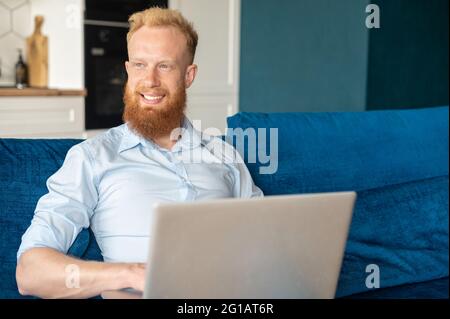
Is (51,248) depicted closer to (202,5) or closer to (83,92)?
(83,92)

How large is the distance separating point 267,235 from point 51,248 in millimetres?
581

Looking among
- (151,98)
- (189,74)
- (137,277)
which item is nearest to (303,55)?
(189,74)

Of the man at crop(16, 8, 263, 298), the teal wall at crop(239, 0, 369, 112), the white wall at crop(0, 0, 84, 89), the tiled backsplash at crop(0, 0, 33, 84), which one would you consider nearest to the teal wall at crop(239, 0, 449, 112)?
the teal wall at crop(239, 0, 369, 112)

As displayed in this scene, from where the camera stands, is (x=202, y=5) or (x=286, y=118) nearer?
(x=286, y=118)

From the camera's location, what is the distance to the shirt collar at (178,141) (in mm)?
1653

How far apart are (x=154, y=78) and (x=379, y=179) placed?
2.84 feet

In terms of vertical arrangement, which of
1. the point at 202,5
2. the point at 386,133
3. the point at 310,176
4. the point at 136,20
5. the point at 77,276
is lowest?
the point at 77,276

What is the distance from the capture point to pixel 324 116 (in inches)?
81.8

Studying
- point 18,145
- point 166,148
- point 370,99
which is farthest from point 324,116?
point 370,99

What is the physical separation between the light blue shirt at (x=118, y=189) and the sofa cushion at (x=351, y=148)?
10.8 inches

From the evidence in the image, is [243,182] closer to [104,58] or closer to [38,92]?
[38,92]

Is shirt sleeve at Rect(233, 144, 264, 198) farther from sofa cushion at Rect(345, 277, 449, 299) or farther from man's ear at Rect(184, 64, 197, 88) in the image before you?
sofa cushion at Rect(345, 277, 449, 299)

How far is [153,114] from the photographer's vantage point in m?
1.64

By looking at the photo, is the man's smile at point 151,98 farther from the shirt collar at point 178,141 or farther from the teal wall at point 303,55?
the teal wall at point 303,55
